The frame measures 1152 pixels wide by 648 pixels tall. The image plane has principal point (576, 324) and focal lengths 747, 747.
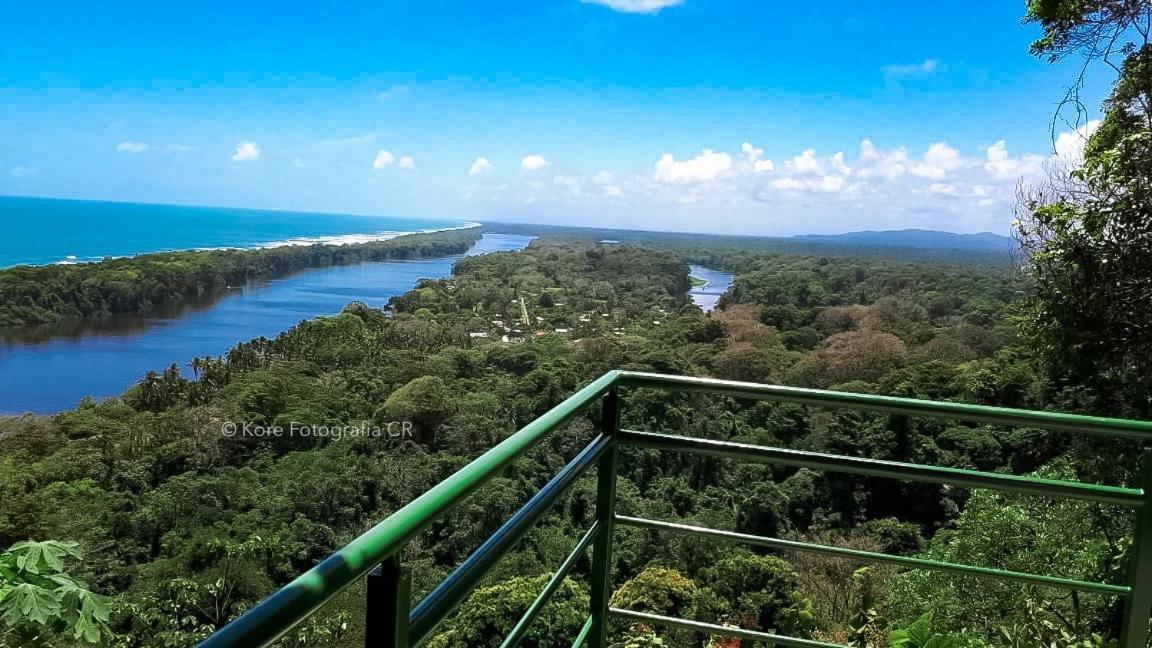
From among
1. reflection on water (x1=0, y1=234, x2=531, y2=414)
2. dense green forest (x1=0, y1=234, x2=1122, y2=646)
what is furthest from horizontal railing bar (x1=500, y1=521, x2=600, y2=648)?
reflection on water (x1=0, y1=234, x2=531, y2=414)

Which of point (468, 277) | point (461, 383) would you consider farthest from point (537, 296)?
point (461, 383)

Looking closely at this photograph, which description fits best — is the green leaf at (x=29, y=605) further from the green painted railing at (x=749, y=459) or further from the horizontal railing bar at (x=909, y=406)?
the horizontal railing bar at (x=909, y=406)

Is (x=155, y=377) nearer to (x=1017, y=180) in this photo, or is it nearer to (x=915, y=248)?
(x=1017, y=180)

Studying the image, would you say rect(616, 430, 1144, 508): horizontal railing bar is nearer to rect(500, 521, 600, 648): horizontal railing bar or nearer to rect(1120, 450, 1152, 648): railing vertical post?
rect(1120, 450, 1152, 648): railing vertical post

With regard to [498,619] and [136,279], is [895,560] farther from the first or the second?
[136,279]

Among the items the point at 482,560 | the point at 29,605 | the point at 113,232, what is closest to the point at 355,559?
the point at 482,560

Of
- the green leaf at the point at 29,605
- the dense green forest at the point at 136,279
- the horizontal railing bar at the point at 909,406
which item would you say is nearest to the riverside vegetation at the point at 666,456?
the green leaf at the point at 29,605
